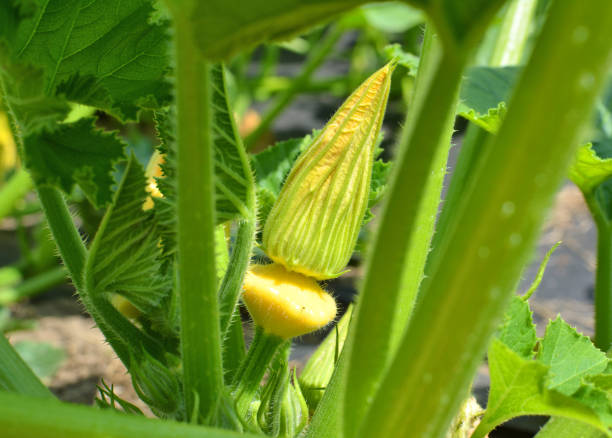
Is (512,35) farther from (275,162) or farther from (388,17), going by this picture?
(388,17)

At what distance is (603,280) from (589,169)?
21cm

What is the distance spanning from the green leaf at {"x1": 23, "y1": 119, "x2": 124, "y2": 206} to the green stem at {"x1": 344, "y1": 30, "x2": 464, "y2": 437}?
0.30 m

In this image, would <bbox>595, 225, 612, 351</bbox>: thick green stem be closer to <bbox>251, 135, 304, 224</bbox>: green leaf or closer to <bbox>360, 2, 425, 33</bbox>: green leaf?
<bbox>251, 135, 304, 224</bbox>: green leaf

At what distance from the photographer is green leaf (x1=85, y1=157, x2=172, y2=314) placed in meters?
0.78

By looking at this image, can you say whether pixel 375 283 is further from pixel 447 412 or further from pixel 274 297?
pixel 274 297

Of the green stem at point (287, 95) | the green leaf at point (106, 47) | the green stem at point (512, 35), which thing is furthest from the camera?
the green stem at point (287, 95)

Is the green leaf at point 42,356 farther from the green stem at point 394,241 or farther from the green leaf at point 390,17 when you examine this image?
the green stem at point 394,241

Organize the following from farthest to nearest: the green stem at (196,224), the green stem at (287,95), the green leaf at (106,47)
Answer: the green stem at (287,95)
the green leaf at (106,47)
the green stem at (196,224)

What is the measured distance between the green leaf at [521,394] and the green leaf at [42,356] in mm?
1457

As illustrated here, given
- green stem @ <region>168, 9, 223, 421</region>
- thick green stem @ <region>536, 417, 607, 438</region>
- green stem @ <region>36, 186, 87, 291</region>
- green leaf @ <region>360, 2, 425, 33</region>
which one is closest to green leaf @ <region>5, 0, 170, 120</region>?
green stem @ <region>36, 186, 87, 291</region>

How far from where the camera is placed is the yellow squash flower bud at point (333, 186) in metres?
0.83

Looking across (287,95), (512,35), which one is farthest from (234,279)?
(287,95)

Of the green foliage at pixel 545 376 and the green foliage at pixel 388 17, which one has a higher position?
the green foliage at pixel 388 17

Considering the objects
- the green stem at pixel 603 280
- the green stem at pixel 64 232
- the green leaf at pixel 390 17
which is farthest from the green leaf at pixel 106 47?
the green leaf at pixel 390 17
